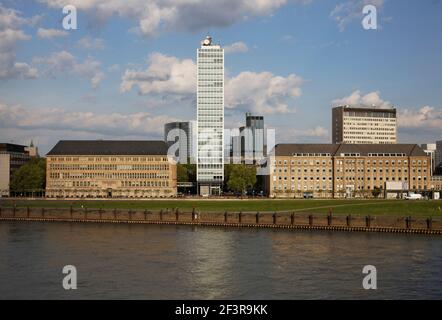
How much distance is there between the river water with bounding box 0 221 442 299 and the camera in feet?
149

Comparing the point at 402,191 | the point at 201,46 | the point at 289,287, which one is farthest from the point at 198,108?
the point at 289,287

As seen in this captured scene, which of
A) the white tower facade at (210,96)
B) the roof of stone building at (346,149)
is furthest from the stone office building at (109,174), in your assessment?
the roof of stone building at (346,149)

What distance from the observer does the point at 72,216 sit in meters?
108

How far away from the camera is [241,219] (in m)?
97.1

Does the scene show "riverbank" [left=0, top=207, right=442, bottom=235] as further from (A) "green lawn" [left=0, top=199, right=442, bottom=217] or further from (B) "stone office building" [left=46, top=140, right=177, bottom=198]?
(B) "stone office building" [left=46, top=140, right=177, bottom=198]

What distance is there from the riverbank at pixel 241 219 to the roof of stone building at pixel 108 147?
182 feet

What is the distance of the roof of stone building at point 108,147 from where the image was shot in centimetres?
16710

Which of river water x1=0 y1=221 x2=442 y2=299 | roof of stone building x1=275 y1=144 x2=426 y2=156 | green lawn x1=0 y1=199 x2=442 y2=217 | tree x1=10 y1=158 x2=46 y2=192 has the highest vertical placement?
roof of stone building x1=275 y1=144 x2=426 y2=156

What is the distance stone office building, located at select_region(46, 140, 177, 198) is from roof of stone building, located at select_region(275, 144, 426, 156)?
3446cm

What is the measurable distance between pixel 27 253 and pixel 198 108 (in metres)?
113

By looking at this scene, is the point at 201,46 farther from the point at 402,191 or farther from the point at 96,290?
the point at 96,290

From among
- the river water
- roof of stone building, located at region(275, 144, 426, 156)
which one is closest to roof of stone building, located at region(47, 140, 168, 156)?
roof of stone building, located at region(275, 144, 426, 156)

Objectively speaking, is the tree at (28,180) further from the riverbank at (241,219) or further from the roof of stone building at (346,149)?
the roof of stone building at (346,149)

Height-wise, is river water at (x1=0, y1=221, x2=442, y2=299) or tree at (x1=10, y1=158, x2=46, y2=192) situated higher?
tree at (x1=10, y1=158, x2=46, y2=192)
